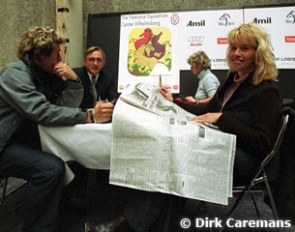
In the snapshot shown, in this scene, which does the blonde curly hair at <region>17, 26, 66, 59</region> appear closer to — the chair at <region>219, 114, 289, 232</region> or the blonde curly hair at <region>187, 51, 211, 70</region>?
the chair at <region>219, 114, 289, 232</region>

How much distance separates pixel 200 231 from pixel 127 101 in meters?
0.88

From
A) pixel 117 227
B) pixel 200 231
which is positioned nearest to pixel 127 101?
pixel 117 227

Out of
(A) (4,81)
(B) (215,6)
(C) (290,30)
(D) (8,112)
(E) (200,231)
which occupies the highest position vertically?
(B) (215,6)

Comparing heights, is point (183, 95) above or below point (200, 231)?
above

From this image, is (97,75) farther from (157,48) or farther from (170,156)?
(170,156)

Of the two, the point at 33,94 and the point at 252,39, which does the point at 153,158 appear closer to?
the point at 33,94

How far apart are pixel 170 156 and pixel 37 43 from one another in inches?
35.9

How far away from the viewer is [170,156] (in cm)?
145

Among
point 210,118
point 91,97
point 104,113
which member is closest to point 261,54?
point 210,118

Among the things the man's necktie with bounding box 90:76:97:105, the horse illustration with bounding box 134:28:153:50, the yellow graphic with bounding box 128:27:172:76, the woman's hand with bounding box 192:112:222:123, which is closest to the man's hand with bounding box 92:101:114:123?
the woman's hand with bounding box 192:112:222:123

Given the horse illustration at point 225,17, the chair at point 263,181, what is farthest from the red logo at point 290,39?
the chair at point 263,181

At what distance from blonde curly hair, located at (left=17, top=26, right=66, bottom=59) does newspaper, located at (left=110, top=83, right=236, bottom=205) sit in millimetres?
581

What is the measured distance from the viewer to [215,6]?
4.39m

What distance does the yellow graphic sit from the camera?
14.0 feet
